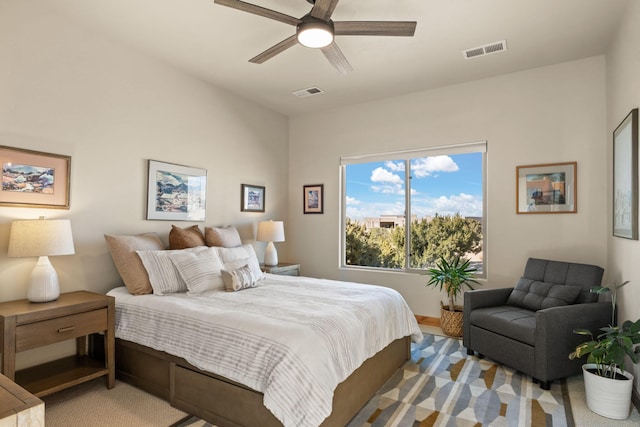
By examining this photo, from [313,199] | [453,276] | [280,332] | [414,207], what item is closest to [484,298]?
[453,276]

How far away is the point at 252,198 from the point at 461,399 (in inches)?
134

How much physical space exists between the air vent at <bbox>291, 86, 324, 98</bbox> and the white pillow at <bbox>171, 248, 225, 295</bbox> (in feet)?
7.99

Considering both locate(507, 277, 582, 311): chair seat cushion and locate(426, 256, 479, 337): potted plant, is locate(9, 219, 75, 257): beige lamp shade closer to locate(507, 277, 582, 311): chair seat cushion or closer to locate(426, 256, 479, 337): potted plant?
locate(426, 256, 479, 337): potted plant

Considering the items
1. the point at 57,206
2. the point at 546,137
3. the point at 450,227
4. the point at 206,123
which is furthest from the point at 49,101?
the point at 546,137

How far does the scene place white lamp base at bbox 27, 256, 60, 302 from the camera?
2.51 meters

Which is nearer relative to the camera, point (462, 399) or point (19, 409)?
point (19, 409)

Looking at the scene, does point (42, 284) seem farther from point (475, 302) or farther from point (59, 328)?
point (475, 302)

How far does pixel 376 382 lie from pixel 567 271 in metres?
2.08

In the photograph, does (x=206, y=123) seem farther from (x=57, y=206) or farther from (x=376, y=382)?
(x=376, y=382)

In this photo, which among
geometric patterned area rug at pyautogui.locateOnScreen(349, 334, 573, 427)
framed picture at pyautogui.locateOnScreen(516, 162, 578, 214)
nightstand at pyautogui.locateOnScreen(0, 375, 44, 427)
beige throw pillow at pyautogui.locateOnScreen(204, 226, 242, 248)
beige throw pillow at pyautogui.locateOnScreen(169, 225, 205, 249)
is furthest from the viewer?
beige throw pillow at pyautogui.locateOnScreen(204, 226, 242, 248)

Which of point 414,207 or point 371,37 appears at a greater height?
point 371,37

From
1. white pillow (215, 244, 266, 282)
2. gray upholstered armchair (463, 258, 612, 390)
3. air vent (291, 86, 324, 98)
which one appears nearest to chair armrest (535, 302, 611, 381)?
gray upholstered armchair (463, 258, 612, 390)

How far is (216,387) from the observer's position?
7.14 feet

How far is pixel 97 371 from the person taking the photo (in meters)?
2.62
